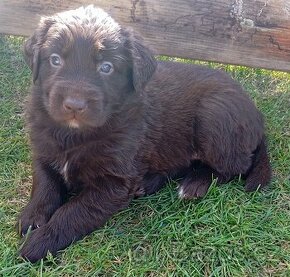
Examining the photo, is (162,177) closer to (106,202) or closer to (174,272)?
(106,202)

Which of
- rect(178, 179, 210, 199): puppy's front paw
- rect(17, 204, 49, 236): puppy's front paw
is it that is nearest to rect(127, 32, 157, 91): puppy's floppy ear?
rect(178, 179, 210, 199): puppy's front paw

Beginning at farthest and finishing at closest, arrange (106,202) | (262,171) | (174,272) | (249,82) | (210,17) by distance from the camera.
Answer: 1. (249,82)
2. (210,17)
3. (262,171)
4. (106,202)
5. (174,272)

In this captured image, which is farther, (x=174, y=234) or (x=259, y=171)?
(x=259, y=171)

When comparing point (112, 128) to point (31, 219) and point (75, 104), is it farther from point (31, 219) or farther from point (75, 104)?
point (31, 219)

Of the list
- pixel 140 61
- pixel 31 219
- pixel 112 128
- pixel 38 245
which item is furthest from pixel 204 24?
pixel 38 245

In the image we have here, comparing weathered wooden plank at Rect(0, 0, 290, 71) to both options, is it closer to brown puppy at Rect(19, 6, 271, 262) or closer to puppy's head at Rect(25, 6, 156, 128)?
brown puppy at Rect(19, 6, 271, 262)

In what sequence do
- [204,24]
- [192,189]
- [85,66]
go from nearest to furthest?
[85,66] < [192,189] < [204,24]

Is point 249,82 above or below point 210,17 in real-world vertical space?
below

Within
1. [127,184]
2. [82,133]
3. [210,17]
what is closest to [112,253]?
[127,184]
